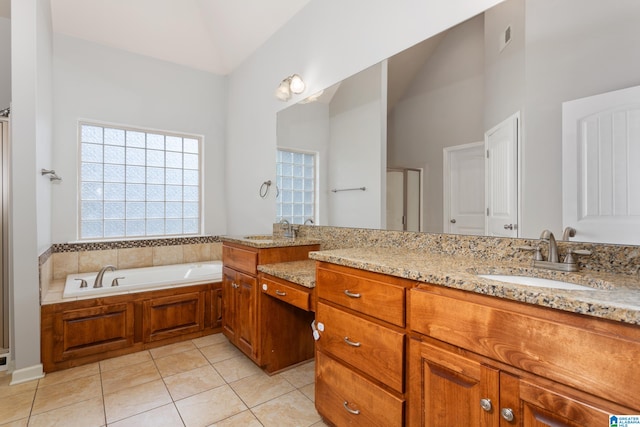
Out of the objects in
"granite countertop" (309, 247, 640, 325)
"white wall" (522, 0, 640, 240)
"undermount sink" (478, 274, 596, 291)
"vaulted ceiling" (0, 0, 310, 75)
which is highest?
"vaulted ceiling" (0, 0, 310, 75)

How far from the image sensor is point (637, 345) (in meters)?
0.66

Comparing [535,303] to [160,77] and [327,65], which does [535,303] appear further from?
[160,77]

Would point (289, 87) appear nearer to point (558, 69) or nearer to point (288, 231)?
point (288, 231)

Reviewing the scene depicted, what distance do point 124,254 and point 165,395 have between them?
192 cm

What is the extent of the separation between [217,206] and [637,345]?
12.9ft

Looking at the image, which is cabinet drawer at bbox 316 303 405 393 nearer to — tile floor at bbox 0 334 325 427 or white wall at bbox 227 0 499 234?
tile floor at bbox 0 334 325 427

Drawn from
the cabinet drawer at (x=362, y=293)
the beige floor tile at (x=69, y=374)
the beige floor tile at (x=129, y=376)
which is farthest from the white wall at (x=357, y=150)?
the beige floor tile at (x=69, y=374)

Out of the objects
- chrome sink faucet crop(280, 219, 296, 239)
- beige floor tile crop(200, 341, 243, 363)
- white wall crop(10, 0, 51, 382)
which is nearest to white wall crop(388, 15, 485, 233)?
chrome sink faucet crop(280, 219, 296, 239)

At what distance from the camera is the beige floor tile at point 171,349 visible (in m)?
2.54

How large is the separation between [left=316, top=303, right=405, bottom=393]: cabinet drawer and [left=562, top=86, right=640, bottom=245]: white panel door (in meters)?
0.82

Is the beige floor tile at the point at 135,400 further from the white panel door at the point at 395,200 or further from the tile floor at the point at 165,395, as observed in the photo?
the white panel door at the point at 395,200

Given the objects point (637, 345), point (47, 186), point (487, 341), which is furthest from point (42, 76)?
point (637, 345)

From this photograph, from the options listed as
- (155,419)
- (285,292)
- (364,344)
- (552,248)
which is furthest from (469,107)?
(155,419)

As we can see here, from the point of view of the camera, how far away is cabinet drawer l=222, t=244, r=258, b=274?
87.0 inches
